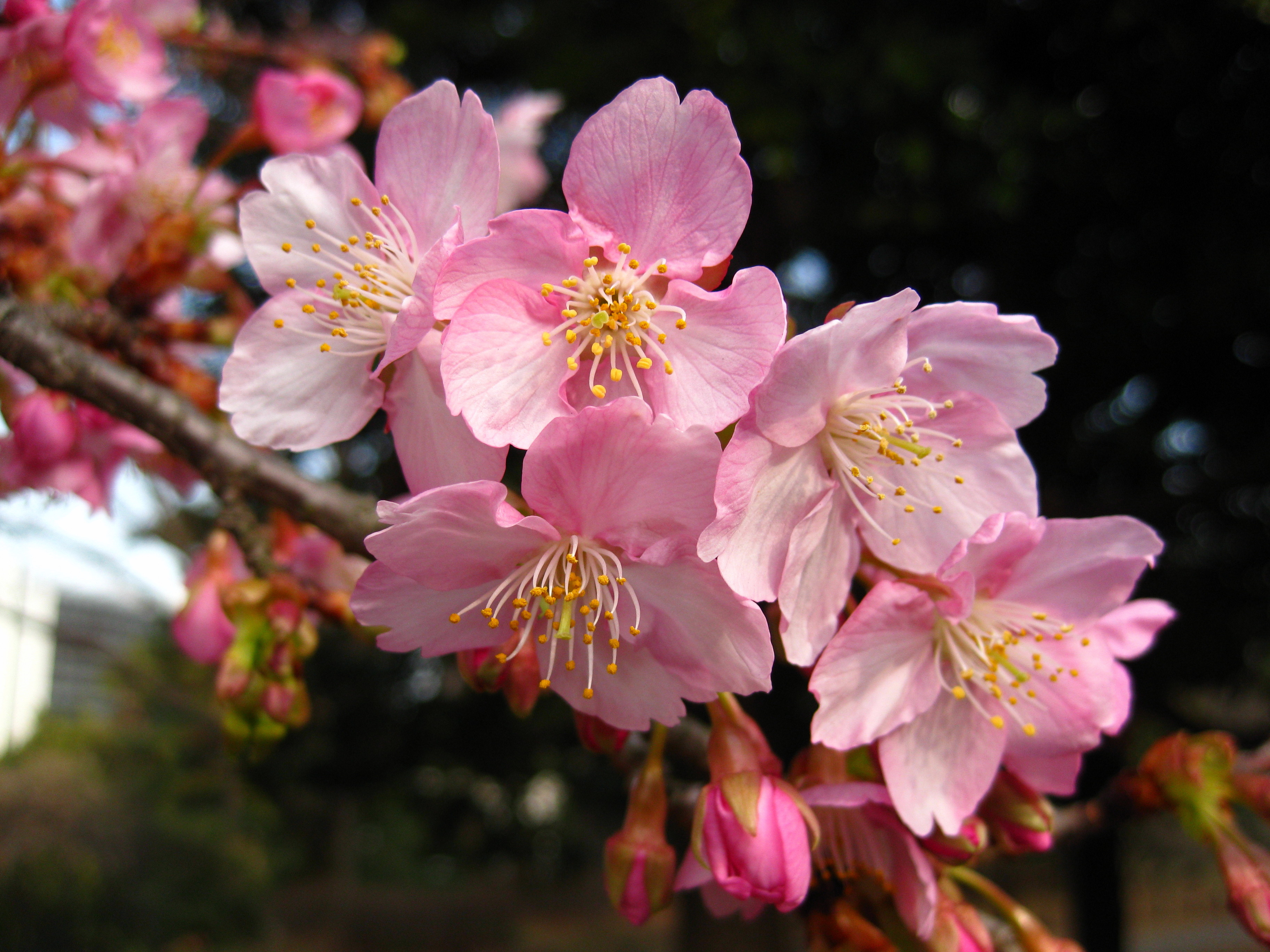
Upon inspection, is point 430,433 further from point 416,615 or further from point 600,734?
point 600,734

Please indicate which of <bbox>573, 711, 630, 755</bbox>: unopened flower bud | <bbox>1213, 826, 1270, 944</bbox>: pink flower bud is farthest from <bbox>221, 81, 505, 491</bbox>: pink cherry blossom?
<bbox>1213, 826, 1270, 944</bbox>: pink flower bud

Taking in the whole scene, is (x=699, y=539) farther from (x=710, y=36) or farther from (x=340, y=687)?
(x=340, y=687)

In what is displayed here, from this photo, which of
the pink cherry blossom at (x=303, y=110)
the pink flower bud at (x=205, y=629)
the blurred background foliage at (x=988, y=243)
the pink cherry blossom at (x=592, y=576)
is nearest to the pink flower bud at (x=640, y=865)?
the pink cherry blossom at (x=592, y=576)

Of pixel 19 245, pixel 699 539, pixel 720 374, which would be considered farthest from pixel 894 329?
pixel 19 245

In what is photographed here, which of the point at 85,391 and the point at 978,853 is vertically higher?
the point at 85,391

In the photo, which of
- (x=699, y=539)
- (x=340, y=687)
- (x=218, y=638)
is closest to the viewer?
(x=699, y=539)

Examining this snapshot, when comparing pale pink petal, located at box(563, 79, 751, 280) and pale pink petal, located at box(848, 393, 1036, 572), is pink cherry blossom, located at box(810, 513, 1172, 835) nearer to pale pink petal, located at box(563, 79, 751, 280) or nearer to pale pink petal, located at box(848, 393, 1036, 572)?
pale pink petal, located at box(848, 393, 1036, 572)

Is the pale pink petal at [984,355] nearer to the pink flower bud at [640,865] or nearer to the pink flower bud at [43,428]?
the pink flower bud at [640,865]
